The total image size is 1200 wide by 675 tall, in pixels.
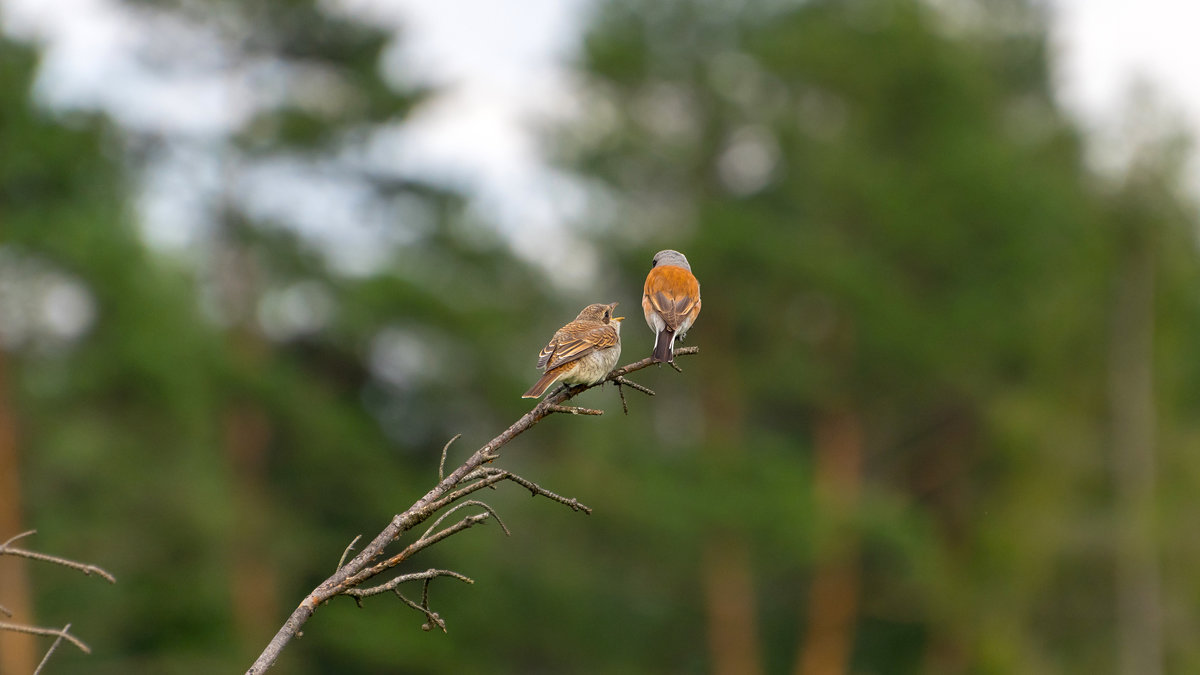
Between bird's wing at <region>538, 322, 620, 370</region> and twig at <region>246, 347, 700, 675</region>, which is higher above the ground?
bird's wing at <region>538, 322, 620, 370</region>

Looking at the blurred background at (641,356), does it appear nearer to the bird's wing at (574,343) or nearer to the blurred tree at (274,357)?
the blurred tree at (274,357)

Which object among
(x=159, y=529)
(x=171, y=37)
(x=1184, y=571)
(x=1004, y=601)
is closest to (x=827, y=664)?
(x=1004, y=601)

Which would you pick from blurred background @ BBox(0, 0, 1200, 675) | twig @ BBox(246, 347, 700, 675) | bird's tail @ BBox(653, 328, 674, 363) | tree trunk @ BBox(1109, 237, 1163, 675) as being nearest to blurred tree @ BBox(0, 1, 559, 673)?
blurred background @ BBox(0, 0, 1200, 675)

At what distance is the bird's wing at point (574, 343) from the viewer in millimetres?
3969

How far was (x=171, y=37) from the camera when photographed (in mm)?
19297

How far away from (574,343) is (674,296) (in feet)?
2.24

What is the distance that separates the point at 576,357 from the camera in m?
3.96

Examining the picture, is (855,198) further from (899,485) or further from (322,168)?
(322,168)

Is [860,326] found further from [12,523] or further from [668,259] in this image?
[668,259]

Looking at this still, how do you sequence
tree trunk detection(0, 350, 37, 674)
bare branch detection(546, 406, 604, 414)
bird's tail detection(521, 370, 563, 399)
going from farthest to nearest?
tree trunk detection(0, 350, 37, 674) → bird's tail detection(521, 370, 563, 399) → bare branch detection(546, 406, 604, 414)

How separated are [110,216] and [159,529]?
4135 millimetres

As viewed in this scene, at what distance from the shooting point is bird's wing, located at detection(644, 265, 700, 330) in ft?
14.8

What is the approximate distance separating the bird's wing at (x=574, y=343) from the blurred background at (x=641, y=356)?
1212 cm

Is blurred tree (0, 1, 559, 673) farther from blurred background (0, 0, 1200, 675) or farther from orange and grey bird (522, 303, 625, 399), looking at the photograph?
orange and grey bird (522, 303, 625, 399)
